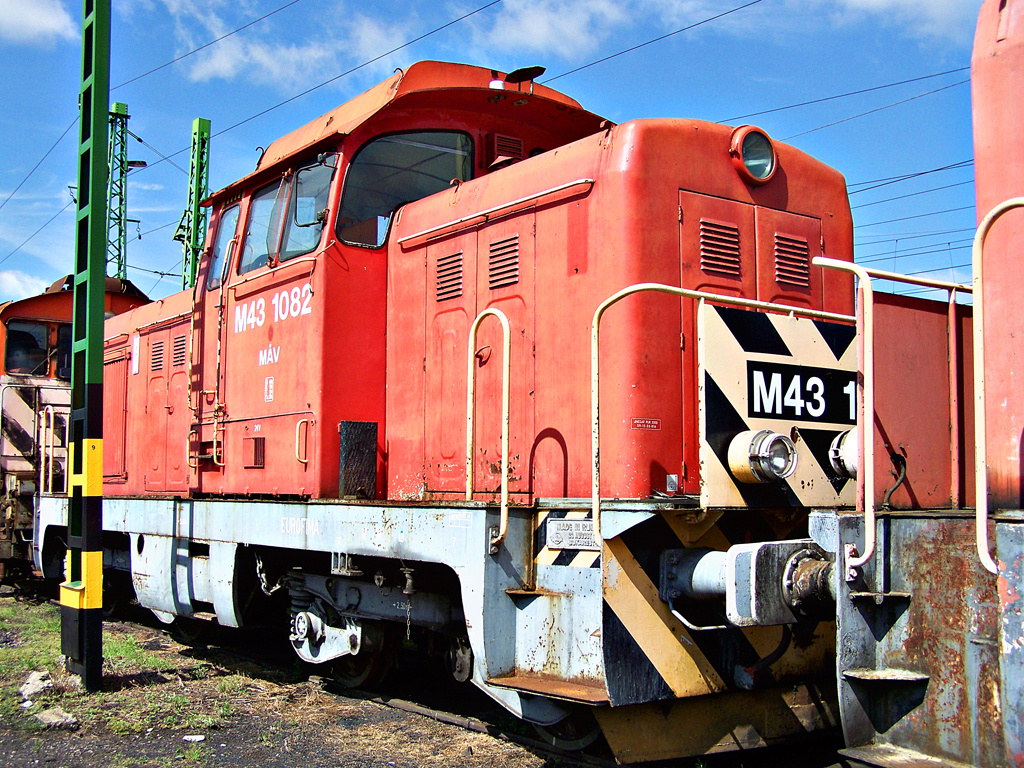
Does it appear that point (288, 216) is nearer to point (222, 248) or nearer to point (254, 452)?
point (222, 248)

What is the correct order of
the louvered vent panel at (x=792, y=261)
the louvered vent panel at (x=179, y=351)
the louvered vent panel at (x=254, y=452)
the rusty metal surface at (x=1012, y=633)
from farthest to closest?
the louvered vent panel at (x=179, y=351) → the louvered vent panel at (x=254, y=452) → the louvered vent panel at (x=792, y=261) → the rusty metal surface at (x=1012, y=633)

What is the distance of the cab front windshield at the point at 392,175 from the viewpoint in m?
5.43

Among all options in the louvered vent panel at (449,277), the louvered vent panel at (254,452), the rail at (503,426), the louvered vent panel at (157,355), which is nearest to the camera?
the rail at (503,426)

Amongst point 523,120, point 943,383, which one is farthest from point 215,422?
point 943,383

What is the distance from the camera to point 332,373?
17.5 ft

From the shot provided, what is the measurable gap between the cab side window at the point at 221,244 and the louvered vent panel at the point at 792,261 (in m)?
3.78

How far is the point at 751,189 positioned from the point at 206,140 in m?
19.6

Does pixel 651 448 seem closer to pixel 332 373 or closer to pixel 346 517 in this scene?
pixel 346 517

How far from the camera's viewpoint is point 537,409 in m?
4.47

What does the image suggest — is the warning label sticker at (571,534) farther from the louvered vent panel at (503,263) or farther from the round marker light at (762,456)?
the louvered vent panel at (503,263)

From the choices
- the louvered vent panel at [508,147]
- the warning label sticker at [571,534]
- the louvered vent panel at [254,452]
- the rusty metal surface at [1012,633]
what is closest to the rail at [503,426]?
the warning label sticker at [571,534]

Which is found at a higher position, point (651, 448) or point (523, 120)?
point (523, 120)

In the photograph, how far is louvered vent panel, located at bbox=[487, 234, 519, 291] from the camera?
4.67 meters

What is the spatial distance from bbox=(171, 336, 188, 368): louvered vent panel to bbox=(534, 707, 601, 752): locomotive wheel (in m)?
4.39
